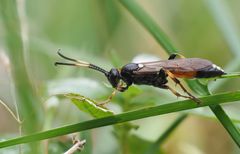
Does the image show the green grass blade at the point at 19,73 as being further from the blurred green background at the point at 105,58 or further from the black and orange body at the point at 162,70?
the black and orange body at the point at 162,70

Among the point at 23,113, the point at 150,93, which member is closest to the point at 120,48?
the point at 150,93

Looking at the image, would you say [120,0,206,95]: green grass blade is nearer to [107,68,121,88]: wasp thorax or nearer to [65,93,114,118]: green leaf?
[107,68,121,88]: wasp thorax

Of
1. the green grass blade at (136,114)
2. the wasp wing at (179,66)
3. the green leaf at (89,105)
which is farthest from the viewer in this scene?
the wasp wing at (179,66)

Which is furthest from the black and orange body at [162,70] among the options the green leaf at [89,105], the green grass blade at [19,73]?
the green grass blade at [19,73]

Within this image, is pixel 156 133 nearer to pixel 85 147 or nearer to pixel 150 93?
pixel 150 93

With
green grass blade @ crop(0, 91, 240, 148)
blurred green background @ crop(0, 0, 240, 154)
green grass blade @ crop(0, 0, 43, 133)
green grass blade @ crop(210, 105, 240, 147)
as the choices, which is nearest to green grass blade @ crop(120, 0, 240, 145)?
green grass blade @ crop(210, 105, 240, 147)

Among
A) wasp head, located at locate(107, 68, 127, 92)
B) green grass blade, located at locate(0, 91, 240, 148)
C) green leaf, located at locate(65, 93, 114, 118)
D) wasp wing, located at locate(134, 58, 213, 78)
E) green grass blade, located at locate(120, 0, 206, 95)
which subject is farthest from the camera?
wasp head, located at locate(107, 68, 127, 92)
